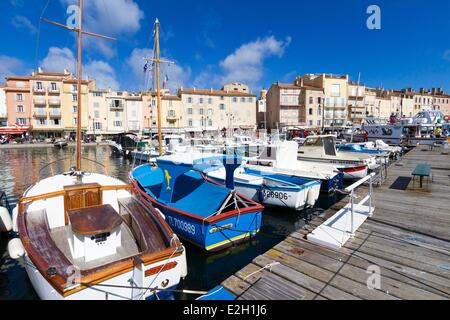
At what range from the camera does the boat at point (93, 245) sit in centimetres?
441

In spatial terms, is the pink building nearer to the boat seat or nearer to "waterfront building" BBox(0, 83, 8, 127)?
"waterfront building" BBox(0, 83, 8, 127)

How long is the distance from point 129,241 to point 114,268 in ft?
7.00

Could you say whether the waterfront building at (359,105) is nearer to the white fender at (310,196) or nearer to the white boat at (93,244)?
the white fender at (310,196)

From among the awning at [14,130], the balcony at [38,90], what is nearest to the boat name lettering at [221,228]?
the balcony at [38,90]

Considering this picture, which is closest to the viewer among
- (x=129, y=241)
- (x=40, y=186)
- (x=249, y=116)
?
(x=129, y=241)

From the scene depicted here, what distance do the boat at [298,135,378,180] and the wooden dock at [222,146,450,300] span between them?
9534 mm

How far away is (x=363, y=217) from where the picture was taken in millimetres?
7012

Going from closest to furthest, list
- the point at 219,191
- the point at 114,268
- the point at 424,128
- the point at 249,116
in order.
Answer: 1. the point at 114,268
2. the point at 219,191
3. the point at 424,128
4. the point at 249,116

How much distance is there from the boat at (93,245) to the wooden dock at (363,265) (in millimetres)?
1634

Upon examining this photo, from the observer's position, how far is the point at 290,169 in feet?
48.5

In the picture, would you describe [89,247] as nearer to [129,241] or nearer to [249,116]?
[129,241]

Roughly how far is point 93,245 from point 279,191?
8129 millimetres

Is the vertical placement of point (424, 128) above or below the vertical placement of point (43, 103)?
below
